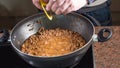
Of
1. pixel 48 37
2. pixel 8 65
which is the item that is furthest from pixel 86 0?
pixel 8 65

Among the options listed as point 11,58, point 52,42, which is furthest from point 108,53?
point 11,58

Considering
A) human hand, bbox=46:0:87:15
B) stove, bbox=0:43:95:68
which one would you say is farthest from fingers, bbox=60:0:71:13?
stove, bbox=0:43:95:68

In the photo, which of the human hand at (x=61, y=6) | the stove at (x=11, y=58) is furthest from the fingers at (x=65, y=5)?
the stove at (x=11, y=58)

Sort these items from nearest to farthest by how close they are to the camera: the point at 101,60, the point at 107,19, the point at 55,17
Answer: the point at 101,60 < the point at 55,17 < the point at 107,19

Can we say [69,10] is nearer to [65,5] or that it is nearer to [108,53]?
[65,5]

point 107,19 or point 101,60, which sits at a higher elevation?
point 101,60

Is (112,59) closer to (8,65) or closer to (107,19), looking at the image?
(8,65)

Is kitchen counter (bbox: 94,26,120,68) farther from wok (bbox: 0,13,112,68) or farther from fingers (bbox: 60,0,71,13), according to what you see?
fingers (bbox: 60,0,71,13)
